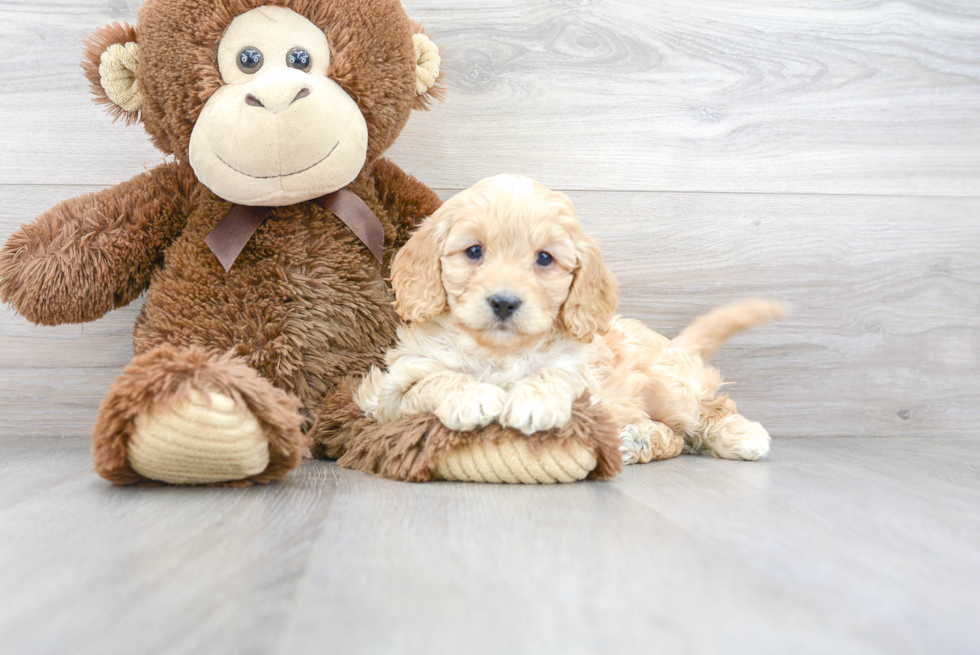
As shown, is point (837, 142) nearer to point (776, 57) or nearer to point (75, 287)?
point (776, 57)

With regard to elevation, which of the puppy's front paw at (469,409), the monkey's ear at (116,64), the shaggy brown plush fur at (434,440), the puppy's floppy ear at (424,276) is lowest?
the shaggy brown plush fur at (434,440)

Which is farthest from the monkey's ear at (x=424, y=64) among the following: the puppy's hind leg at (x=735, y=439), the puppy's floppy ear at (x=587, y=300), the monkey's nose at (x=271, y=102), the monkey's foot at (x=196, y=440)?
the puppy's hind leg at (x=735, y=439)

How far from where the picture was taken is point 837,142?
6.61ft

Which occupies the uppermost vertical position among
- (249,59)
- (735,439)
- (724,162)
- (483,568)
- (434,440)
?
(249,59)

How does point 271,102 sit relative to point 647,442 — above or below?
above

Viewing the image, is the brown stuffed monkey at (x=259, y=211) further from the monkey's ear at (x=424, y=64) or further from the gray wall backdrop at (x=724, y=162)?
the gray wall backdrop at (x=724, y=162)

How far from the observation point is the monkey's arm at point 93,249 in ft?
4.59

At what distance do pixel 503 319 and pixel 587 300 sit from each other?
0.61ft

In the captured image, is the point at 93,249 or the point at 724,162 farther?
the point at 724,162

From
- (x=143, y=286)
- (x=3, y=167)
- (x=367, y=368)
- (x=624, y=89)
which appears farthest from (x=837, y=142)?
(x=3, y=167)

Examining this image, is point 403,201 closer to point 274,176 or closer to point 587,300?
point 274,176

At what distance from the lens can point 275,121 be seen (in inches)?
52.1

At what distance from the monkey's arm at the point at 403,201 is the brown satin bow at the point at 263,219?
61 millimetres

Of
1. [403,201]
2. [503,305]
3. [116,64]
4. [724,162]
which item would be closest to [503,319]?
[503,305]
